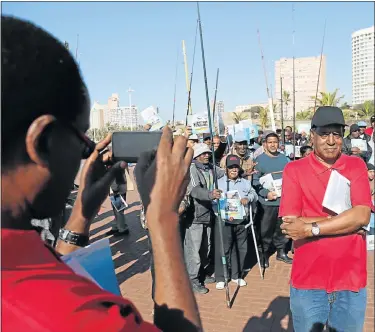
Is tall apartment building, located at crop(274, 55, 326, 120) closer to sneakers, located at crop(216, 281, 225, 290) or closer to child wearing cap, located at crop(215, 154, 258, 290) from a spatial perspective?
child wearing cap, located at crop(215, 154, 258, 290)

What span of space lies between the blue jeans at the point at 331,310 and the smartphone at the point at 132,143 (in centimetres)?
200

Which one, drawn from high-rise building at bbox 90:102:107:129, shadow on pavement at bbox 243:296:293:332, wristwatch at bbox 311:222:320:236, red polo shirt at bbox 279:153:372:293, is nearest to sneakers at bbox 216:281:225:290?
shadow on pavement at bbox 243:296:293:332

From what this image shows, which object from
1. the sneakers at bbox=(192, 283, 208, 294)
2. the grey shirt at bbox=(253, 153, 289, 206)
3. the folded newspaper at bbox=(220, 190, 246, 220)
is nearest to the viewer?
the sneakers at bbox=(192, 283, 208, 294)

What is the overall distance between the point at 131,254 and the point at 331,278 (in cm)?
475

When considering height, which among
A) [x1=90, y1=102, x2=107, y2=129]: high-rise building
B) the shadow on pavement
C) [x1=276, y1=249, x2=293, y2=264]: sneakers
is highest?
[x1=90, y1=102, x2=107, y2=129]: high-rise building

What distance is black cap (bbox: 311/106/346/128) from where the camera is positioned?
9.36 ft

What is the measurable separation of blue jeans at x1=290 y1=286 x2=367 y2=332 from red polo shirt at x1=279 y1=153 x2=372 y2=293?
0.18 feet

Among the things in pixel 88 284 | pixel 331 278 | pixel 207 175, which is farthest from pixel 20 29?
pixel 207 175

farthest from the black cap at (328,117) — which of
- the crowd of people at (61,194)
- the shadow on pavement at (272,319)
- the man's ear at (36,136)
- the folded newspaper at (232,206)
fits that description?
the folded newspaper at (232,206)

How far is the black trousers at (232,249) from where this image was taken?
554 centimetres

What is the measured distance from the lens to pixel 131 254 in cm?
689

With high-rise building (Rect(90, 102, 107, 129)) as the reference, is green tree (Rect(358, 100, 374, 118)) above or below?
below

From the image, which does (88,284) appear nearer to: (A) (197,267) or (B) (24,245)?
(B) (24,245)

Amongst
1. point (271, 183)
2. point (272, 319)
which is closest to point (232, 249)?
point (271, 183)
